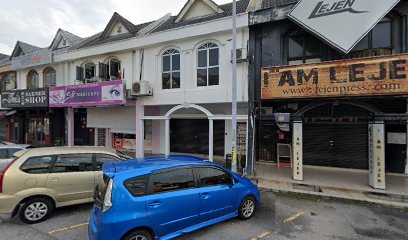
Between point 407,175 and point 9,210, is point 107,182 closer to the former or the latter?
point 9,210

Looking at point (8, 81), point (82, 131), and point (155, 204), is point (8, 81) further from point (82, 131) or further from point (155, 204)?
point (155, 204)

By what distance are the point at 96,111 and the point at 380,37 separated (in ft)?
53.1

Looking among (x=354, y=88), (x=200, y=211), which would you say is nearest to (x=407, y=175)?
(x=354, y=88)

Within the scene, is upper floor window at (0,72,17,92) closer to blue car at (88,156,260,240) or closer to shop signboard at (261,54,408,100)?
blue car at (88,156,260,240)

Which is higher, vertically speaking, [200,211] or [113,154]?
[113,154]

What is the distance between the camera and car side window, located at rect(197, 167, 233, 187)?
16.1ft

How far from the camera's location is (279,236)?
195 inches

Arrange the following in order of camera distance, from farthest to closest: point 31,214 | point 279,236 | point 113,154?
point 113,154 < point 31,214 < point 279,236

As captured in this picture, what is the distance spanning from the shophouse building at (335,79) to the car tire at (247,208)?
12.0 ft

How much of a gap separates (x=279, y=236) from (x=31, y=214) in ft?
18.6

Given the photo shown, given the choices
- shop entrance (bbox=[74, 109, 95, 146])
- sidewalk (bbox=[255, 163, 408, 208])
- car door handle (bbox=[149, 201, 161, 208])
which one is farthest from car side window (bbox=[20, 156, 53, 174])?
shop entrance (bbox=[74, 109, 95, 146])

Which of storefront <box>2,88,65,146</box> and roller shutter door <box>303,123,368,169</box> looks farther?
storefront <box>2,88,65,146</box>

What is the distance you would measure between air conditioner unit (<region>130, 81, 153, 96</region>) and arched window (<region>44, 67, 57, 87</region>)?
827cm

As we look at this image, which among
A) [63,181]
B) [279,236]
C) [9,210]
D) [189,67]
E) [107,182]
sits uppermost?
[189,67]
